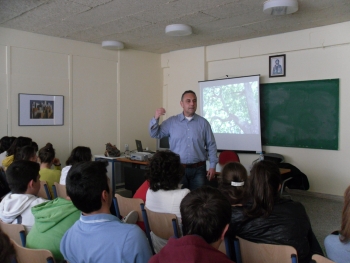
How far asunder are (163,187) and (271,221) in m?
0.80

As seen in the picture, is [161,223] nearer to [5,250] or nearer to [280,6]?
[5,250]

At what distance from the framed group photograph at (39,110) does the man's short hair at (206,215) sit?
460 cm

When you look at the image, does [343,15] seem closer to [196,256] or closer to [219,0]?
[219,0]

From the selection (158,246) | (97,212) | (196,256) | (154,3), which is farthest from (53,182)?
(196,256)

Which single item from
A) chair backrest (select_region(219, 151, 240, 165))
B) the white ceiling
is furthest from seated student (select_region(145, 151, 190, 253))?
chair backrest (select_region(219, 151, 240, 165))

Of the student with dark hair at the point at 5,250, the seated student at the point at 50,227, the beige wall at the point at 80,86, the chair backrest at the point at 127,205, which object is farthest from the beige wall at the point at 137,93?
the student with dark hair at the point at 5,250

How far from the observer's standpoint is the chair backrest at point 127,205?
7.70ft

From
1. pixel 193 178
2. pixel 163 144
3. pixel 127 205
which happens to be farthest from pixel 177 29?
pixel 127 205

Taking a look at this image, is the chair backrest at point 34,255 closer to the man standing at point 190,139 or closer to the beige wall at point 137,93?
the man standing at point 190,139

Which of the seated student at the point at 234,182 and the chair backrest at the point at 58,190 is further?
the chair backrest at the point at 58,190

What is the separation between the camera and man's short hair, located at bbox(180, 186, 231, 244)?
1.20m

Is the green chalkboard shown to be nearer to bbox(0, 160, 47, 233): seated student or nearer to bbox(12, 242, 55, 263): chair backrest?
bbox(0, 160, 47, 233): seated student

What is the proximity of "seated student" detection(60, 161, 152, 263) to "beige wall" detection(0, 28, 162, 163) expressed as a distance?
13.4 ft

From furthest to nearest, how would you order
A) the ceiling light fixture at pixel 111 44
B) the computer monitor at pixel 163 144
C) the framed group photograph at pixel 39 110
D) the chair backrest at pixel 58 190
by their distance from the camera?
the computer monitor at pixel 163 144
the ceiling light fixture at pixel 111 44
the framed group photograph at pixel 39 110
the chair backrest at pixel 58 190
